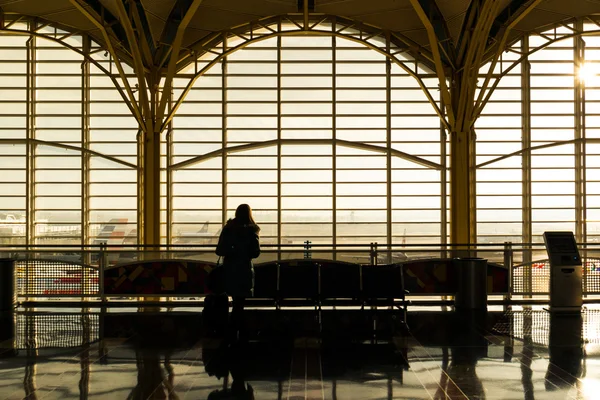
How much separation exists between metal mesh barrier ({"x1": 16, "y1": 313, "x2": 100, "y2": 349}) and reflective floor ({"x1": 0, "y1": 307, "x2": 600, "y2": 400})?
0.06 ft

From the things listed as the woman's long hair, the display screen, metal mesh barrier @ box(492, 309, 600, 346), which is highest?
the woman's long hair

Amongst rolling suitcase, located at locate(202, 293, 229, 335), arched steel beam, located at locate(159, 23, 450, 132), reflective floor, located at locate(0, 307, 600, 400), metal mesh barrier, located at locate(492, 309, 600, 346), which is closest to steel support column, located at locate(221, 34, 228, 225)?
arched steel beam, located at locate(159, 23, 450, 132)

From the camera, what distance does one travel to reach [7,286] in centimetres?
1262

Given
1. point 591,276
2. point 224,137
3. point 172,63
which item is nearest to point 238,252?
point 591,276

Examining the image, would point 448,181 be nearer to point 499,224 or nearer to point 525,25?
point 499,224

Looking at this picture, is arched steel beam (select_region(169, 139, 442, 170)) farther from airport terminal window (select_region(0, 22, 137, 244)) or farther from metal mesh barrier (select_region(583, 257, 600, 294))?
metal mesh barrier (select_region(583, 257, 600, 294))

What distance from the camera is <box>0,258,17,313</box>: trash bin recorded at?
12516mm

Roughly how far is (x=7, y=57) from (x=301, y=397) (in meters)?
22.4

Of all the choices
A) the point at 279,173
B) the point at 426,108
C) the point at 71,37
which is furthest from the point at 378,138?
the point at 71,37

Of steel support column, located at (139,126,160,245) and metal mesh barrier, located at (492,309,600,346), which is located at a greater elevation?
steel support column, located at (139,126,160,245)

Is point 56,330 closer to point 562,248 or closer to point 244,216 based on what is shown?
point 244,216

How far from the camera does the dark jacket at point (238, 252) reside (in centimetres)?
1006

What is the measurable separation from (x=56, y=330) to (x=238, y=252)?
307 cm

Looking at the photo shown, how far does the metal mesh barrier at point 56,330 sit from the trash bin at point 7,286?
0.28m
